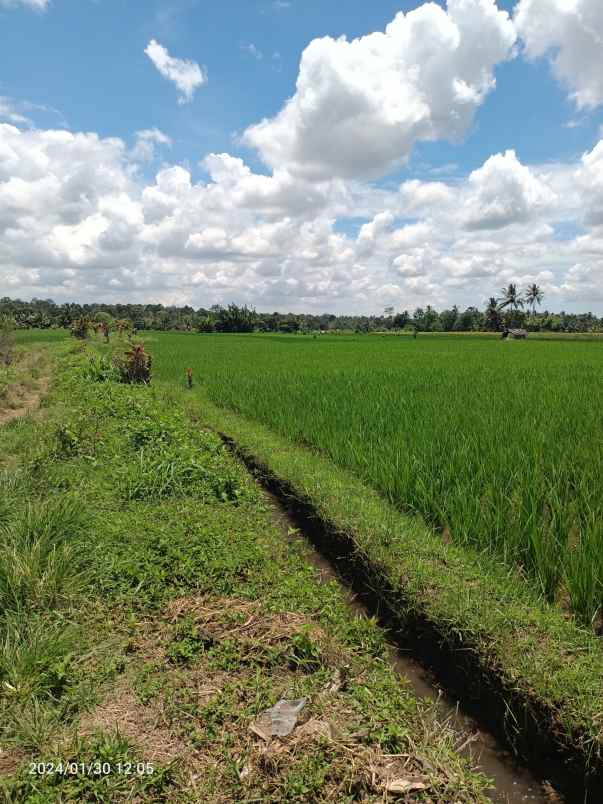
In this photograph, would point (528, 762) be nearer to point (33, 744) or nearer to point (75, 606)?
point (33, 744)

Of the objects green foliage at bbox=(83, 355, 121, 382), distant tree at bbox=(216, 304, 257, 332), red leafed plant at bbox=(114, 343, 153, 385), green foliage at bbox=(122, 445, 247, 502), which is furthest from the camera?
distant tree at bbox=(216, 304, 257, 332)

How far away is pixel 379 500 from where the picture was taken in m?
4.32

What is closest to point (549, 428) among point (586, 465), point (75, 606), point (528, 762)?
point (586, 465)

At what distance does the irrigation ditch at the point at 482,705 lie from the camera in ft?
6.40

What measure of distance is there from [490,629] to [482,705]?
363 millimetres

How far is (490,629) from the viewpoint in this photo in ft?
8.17

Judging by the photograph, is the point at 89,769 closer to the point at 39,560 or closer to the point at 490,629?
the point at 39,560

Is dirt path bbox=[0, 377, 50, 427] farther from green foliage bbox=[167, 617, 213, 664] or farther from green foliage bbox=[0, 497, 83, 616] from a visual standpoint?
green foliage bbox=[167, 617, 213, 664]

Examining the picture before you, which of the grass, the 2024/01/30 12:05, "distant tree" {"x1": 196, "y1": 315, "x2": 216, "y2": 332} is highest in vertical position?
"distant tree" {"x1": 196, "y1": 315, "x2": 216, "y2": 332}

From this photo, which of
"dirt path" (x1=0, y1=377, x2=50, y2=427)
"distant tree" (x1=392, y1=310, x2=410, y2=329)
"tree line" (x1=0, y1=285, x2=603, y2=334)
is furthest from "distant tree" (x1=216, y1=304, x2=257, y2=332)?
"dirt path" (x1=0, y1=377, x2=50, y2=427)

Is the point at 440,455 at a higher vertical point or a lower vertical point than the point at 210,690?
higher

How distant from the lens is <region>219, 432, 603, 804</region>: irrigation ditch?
6.40 feet

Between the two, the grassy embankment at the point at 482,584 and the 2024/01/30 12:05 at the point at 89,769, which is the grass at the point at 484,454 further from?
the 2024/01/30 12:05 at the point at 89,769

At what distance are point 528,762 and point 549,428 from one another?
176 inches
